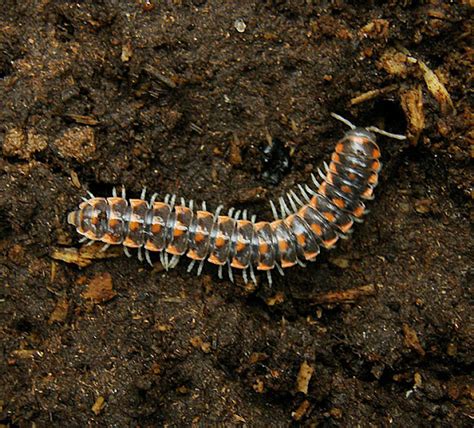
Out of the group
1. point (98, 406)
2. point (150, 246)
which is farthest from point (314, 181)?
point (98, 406)

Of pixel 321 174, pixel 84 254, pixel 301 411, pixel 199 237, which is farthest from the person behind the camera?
pixel 321 174

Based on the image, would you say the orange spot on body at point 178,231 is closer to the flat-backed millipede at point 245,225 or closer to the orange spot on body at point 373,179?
the flat-backed millipede at point 245,225

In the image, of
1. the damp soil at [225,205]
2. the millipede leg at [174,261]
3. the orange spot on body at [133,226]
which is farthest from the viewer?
the millipede leg at [174,261]

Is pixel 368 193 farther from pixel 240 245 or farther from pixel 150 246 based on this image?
pixel 150 246

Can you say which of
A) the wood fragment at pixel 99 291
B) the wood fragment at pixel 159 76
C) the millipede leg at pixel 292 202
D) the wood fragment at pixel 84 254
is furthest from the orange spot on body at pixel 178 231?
the wood fragment at pixel 159 76

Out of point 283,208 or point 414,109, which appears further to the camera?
point 283,208

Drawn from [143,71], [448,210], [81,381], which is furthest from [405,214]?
[81,381]

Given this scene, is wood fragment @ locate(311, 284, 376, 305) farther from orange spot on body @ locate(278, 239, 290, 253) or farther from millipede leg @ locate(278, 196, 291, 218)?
millipede leg @ locate(278, 196, 291, 218)

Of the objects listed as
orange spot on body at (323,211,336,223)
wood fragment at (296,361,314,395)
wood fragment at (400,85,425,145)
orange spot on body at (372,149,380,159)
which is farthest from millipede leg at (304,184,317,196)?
wood fragment at (296,361,314,395)

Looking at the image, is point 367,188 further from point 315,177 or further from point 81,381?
point 81,381
